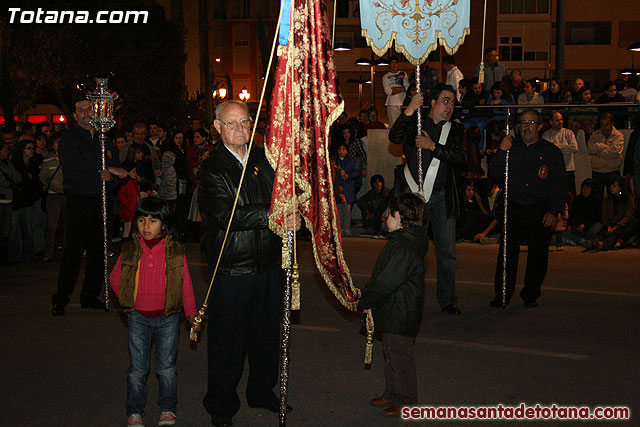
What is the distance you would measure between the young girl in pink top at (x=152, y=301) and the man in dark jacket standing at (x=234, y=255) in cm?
25

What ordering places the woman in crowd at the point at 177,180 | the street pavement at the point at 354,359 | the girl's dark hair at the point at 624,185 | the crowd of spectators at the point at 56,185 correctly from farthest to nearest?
1. the woman in crowd at the point at 177,180
2. the girl's dark hair at the point at 624,185
3. the crowd of spectators at the point at 56,185
4. the street pavement at the point at 354,359

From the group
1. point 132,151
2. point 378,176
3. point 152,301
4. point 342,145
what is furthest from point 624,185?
point 152,301

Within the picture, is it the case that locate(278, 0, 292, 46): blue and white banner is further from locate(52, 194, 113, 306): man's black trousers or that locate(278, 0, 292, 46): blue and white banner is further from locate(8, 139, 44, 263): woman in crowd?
locate(8, 139, 44, 263): woman in crowd

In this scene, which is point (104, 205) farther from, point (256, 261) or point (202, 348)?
point (256, 261)

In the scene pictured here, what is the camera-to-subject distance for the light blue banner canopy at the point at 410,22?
30.7 ft

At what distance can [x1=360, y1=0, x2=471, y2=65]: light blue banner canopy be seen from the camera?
9344 mm

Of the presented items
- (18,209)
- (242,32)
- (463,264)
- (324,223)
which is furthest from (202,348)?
(242,32)

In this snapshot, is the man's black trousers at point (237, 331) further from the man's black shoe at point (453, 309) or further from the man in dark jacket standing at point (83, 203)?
the man in dark jacket standing at point (83, 203)

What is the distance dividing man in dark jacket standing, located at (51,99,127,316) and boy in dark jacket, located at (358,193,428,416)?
4.40 meters

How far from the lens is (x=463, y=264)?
12562mm

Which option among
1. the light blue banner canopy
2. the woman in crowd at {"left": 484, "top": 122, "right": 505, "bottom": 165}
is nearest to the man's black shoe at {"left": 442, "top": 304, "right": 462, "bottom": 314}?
the light blue banner canopy

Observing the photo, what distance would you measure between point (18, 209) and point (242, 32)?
60.6m

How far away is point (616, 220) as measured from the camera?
14141mm

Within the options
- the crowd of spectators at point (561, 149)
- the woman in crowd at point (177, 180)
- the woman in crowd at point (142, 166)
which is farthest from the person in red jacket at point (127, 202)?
the crowd of spectators at point (561, 149)
